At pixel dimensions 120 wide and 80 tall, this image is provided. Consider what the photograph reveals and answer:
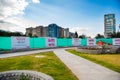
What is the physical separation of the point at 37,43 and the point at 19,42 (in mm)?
4423

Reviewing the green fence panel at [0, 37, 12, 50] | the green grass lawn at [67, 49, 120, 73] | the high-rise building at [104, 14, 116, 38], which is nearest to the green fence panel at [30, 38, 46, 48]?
the green fence panel at [0, 37, 12, 50]

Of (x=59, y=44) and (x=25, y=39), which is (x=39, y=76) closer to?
(x=25, y=39)

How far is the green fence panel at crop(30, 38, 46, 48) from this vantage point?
25.4 metres

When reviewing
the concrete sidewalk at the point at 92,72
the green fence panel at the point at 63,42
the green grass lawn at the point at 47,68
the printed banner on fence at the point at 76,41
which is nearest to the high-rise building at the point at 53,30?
the printed banner on fence at the point at 76,41

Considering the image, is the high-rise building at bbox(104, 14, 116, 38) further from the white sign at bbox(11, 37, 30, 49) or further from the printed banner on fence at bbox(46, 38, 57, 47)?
the white sign at bbox(11, 37, 30, 49)

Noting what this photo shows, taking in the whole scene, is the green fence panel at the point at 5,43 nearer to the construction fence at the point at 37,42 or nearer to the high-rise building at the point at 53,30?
the construction fence at the point at 37,42

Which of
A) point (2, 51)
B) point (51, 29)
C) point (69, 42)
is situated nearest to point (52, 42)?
point (69, 42)

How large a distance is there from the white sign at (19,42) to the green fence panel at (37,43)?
1.10m

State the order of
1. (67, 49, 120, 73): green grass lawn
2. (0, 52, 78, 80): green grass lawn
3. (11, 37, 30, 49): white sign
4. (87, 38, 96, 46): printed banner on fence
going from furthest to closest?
(87, 38, 96, 46): printed banner on fence, (11, 37, 30, 49): white sign, (67, 49, 120, 73): green grass lawn, (0, 52, 78, 80): green grass lawn

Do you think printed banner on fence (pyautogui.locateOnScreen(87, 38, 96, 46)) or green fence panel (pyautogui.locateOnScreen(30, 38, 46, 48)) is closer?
green fence panel (pyautogui.locateOnScreen(30, 38, 46, 48))

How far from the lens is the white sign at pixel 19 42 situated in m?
21.7

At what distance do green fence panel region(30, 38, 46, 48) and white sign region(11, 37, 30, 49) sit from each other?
110cm

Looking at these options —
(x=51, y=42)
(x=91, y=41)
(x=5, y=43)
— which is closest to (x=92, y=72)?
(x=5, y=43)

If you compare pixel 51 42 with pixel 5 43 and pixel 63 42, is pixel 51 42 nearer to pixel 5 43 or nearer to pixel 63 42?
pixel 63 42
